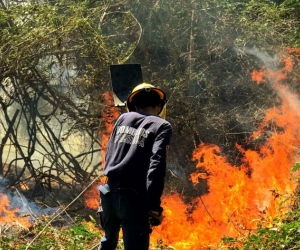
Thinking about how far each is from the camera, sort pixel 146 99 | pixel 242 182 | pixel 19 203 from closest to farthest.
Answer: pixel 146 99, pixel 242 182, pixel 19 203

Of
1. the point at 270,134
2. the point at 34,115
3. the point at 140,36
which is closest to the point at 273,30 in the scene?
the point at 270,134

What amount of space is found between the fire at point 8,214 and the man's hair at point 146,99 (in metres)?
3.98

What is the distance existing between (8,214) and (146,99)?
4846mm

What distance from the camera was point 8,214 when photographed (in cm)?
792

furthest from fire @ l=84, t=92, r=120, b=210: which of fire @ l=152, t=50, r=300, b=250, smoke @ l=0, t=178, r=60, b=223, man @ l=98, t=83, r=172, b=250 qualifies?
man @ l=98, t=83, r=172, b=250

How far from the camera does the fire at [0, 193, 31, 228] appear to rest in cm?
733

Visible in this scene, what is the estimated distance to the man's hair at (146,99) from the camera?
13.4ft

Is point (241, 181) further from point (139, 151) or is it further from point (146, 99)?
point (139, 151)

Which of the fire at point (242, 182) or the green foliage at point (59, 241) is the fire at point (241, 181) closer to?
the fire at point (242, 182)

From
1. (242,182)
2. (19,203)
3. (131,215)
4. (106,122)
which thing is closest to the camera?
(131,215)

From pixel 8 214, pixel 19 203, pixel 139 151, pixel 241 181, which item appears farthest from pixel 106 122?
pixel 139 151

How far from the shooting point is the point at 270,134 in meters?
8.63

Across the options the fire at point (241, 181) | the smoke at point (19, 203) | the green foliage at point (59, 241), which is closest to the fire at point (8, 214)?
the smoke at point (19, 203)

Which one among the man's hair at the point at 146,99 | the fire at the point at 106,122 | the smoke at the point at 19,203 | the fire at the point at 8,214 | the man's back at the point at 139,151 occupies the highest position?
the fire at the point at 106,122
